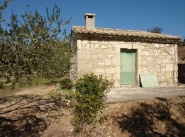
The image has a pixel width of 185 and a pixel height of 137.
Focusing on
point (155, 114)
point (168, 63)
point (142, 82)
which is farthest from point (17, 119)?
point (168, 63)

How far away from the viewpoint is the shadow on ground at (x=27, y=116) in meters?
6.18

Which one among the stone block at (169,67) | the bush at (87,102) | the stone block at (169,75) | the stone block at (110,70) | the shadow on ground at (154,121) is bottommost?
the shadow on ground at (154,121)

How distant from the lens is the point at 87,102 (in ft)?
20.6

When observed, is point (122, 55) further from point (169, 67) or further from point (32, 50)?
point (32, 50)

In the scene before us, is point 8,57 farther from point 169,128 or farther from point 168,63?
point 168,63

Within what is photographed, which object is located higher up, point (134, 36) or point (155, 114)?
point (134, 36)

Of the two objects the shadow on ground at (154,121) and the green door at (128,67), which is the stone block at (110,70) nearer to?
the green door at (128,67)

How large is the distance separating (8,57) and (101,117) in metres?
3.41

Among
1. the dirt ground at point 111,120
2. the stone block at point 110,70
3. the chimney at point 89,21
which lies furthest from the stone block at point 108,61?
the dirt ground at point 111,120

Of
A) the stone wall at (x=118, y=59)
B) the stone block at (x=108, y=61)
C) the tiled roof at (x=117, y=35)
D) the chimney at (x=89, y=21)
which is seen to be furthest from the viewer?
the chimney at (x=89, y=21)

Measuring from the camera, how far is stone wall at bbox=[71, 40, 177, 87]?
418 inches

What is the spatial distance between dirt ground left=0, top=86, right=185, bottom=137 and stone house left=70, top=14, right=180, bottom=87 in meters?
3.35

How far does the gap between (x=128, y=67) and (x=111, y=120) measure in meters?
5.66

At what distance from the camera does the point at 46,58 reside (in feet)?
18.5
